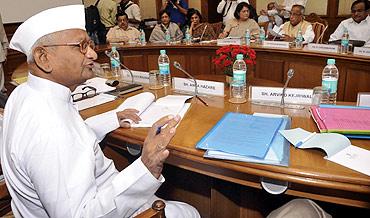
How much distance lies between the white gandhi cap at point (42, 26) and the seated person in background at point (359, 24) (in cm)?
403

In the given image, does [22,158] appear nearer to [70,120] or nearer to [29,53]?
[70,120]

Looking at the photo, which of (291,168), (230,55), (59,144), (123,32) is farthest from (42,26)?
(123,32)

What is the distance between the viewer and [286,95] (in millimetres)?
1662

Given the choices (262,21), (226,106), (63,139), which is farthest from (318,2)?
(63,139)

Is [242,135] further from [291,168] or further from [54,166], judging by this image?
[54,166]

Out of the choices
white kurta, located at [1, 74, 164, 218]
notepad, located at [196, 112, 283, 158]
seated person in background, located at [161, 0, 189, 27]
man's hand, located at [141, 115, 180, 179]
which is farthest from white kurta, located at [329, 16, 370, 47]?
white kurta, located at [1, 74, 164, 218]

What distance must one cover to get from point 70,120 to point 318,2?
6638 mm

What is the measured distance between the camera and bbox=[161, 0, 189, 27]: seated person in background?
6.57 metres

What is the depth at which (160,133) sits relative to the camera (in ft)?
3.49

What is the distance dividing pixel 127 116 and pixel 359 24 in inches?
157

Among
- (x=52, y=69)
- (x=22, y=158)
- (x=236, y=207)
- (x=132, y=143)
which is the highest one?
(x=52, y=69)

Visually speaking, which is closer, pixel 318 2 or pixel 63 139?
pixel 63 139

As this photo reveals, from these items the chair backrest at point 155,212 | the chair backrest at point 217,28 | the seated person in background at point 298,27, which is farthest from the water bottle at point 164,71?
the chair backrest at point 217,28

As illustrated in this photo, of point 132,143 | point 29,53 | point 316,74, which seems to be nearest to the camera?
point 29,53
